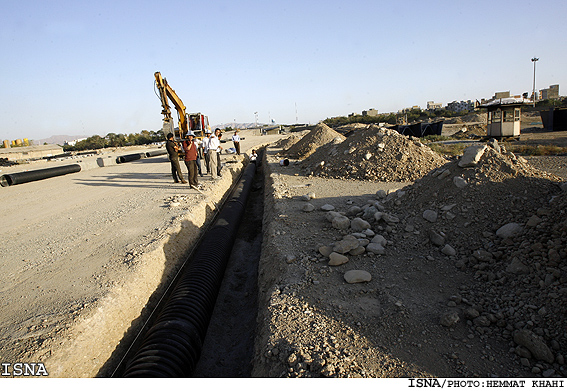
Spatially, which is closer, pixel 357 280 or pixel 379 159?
pixel 357 280

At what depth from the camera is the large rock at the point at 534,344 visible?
2396mm

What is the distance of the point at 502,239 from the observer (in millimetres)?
3934

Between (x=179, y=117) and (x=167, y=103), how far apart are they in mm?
1010

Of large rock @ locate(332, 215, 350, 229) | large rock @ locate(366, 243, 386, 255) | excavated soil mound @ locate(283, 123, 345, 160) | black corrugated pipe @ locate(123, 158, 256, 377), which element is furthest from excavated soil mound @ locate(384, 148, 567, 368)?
excavated soil mound @ locate(283, 123, 345, 160)

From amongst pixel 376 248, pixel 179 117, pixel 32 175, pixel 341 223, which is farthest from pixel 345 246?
pixel 32 175

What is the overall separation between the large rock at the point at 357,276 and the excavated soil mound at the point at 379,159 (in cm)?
611

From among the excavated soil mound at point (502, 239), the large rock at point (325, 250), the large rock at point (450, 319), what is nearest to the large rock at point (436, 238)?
the excavated soil mound at point (502, 239)

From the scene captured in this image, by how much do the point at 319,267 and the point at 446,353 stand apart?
73.7 inches

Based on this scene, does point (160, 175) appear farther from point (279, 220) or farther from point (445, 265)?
point (445, 265)

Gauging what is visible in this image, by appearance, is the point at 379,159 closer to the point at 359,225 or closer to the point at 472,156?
the point at 472,156

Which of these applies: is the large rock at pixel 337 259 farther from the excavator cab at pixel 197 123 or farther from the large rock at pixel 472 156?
the excavator cab at pixel 197 123

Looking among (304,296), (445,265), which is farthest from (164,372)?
(445,265)

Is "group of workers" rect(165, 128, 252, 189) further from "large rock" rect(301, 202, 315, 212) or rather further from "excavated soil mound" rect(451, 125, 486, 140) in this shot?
"excavated soil mound" rect(451, 125, 486, 140)

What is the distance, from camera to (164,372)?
2906mm
